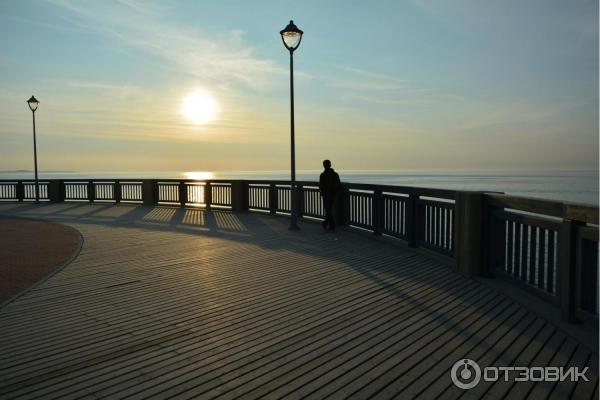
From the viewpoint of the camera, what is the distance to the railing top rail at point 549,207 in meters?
4.44

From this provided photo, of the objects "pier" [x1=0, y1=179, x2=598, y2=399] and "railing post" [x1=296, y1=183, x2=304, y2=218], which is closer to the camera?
"pier" [x1=0, y1=179, x2=598, y2=399]

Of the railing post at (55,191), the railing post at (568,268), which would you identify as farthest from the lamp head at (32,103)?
the railing post at (568,268)

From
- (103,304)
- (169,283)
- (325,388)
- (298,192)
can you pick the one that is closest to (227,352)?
(325,388)

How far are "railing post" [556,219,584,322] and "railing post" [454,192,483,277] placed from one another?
6.27 ft

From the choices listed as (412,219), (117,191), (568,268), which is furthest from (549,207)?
(117,191)

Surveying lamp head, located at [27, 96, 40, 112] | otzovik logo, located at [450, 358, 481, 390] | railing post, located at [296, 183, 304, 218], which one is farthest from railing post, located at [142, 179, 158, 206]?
otzovik logo, located at [450, 358, 481, 390]

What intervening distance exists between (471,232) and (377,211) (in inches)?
160

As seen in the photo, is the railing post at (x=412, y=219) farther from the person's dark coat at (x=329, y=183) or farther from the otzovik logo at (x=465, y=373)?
the otzovik logo at (x=465, y=373)

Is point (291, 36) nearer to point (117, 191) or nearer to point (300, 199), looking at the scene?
point (300, 199)

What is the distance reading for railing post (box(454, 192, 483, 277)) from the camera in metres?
6.86

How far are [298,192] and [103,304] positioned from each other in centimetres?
982

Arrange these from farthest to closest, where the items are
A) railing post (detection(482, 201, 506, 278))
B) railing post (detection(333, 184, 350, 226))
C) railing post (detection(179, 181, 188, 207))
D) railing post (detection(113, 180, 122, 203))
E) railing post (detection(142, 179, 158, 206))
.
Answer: railing post (detection(113, 180, 122, 203)) < railing post (detection(142, 179, 158, 206)) < railing post (detection(179, 181, 188, 207)) < railing post (detection(333, 184, 350, 226)) < railing post (detection(482, 201, 506, 278))

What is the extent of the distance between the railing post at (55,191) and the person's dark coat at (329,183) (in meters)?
17.6

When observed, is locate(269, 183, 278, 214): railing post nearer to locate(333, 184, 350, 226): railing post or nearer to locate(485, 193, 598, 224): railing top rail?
locate(333, 184, 350, 226): railing post
